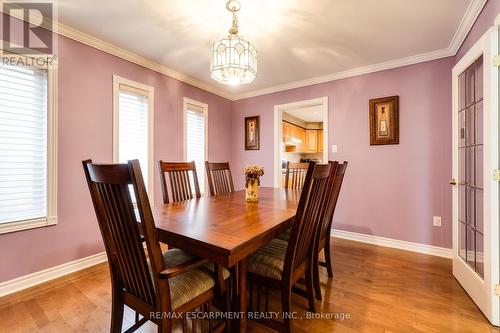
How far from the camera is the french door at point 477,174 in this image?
1.53 metres

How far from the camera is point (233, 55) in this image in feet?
5.86

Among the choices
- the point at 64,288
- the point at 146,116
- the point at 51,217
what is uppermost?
the point at 146,116

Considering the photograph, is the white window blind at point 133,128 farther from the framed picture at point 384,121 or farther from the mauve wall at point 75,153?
the framed picture at point 384,121

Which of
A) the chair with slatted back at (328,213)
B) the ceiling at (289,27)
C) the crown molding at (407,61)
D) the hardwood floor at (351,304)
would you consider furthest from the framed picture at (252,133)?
the hardwood floor at (351,304)

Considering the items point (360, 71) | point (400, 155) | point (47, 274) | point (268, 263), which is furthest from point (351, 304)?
point (360, 71)

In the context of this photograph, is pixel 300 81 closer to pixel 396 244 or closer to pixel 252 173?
pixel 252 173

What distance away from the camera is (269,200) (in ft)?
6.58

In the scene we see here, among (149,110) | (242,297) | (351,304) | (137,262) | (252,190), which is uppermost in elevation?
(149,110)

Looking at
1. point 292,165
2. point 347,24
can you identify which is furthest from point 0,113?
point 347,24

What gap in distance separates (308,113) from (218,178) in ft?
12.5

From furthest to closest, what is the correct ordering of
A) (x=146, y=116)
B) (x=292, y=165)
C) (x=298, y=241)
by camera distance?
1. (x=146, y=116)
2. (x=292, y=165)
3. (x=298, y=241)

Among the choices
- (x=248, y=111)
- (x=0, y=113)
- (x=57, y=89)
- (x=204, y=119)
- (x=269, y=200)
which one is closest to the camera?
(x=0, y=113)

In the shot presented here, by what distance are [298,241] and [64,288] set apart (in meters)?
2.15

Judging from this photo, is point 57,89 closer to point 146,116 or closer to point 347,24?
point 146,116
